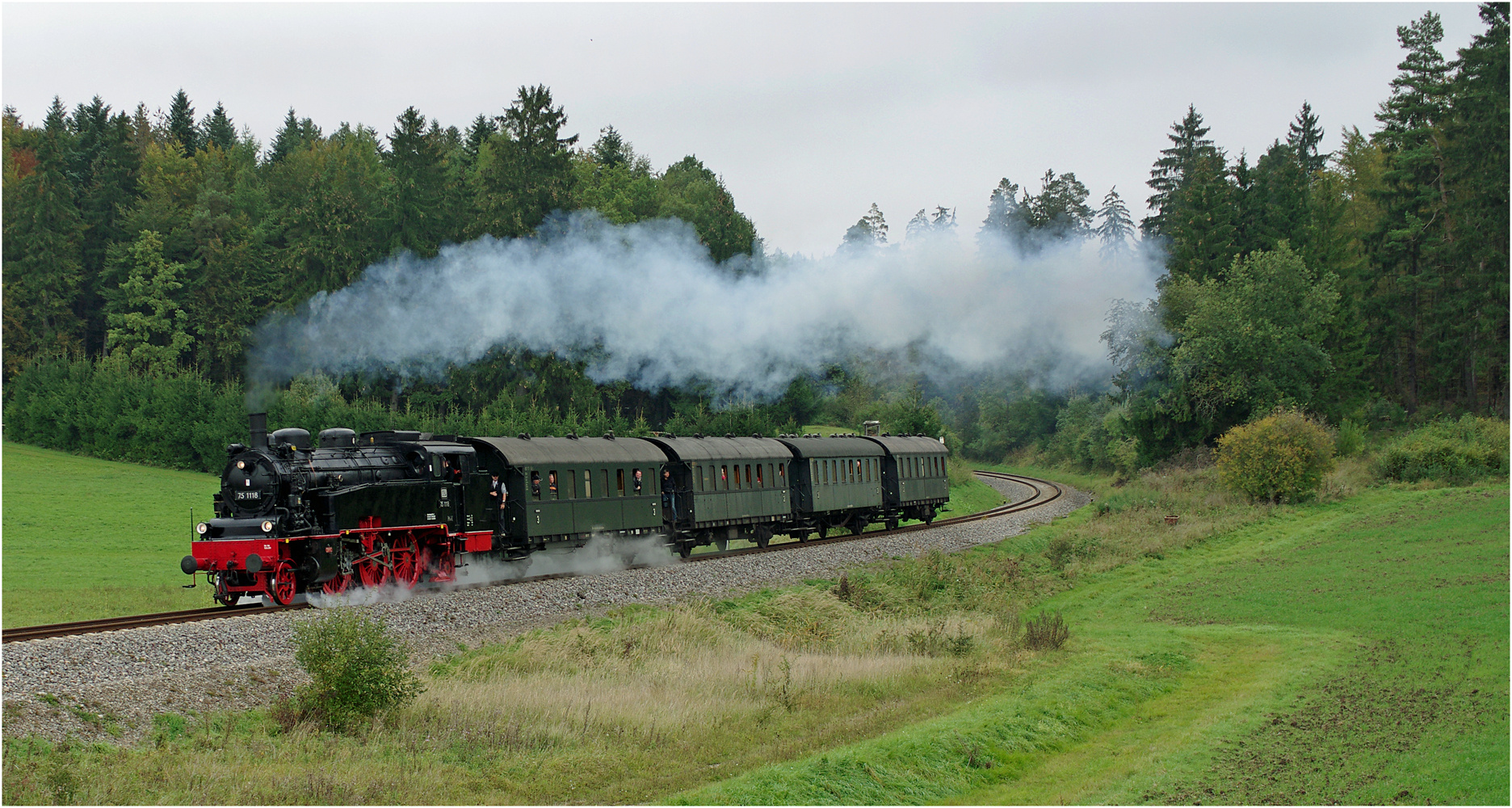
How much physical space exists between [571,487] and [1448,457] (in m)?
38.6

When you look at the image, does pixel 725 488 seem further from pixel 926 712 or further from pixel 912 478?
pixel 926 712

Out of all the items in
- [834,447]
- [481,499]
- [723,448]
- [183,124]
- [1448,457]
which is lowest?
[1448,457]

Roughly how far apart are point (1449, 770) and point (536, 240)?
1742 inches

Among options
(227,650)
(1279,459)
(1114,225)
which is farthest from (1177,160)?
(227,650)

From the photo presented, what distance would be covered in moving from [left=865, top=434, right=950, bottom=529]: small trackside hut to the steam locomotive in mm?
815

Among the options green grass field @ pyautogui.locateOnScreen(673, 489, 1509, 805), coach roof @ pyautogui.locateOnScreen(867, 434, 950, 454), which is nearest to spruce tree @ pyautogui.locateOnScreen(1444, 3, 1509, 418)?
coach roof @ pyautogui.locateOnScreen(867, 434, 950, 454)

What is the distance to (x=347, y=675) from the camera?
43.9 feet

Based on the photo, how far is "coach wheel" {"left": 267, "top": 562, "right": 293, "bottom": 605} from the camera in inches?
751

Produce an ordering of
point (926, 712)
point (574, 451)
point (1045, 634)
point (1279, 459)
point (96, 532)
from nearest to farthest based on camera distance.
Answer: point (926, 712) < point (1045, 634) < point (574, 451) < point (96, 532) < point (1279, 459)

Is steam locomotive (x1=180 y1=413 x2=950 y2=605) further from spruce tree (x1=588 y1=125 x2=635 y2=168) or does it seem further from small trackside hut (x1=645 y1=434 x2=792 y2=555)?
spruce tree (x1=588 y1=125 x2=635 y2=168)

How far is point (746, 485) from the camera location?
31.4 m

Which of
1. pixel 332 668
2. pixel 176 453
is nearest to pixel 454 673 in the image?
pixel 332 668

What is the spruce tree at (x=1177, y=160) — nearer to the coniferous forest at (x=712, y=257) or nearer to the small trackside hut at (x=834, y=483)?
the coniferous forest at (x=712, y=257)

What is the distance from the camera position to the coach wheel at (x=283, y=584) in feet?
62.6
